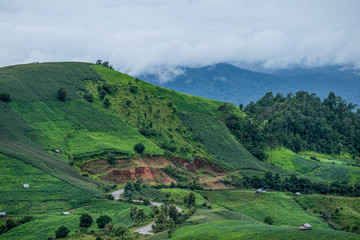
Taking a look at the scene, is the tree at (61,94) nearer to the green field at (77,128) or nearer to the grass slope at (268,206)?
the green field at (77,128)

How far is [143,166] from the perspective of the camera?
8919 centimetres

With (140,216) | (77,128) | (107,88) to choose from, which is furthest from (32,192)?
(107,88)

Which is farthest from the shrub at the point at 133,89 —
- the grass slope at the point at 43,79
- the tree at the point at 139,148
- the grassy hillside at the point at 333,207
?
the grassy hillside at the point at 333,207

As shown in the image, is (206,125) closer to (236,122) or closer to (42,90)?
(236,122)

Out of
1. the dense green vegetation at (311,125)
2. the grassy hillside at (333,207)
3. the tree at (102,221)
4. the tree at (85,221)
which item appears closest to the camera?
the tree at (85,221)

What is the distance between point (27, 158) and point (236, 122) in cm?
8099

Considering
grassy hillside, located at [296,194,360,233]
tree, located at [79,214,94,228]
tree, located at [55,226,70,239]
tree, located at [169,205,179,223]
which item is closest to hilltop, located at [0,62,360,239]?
grassy hillside, located at [296,194,360,233]

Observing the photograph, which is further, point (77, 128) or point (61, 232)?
point (77, 128)

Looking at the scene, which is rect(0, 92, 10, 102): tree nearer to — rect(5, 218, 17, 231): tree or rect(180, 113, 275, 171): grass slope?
rect(5, 218, 17, 231): tree

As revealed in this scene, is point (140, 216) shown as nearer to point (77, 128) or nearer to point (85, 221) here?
point (85, 221)

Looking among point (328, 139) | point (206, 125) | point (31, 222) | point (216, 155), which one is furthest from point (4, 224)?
point (328, 139)

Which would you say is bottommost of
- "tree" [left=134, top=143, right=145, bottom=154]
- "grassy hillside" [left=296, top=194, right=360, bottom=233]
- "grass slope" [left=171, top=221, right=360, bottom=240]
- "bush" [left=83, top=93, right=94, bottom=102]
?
"grassy hillside" [left=296, top=194, right=360, bottom=233]

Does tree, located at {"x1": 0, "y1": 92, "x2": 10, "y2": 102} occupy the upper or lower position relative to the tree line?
upper

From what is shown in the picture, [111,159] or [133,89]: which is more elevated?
[133,89]
